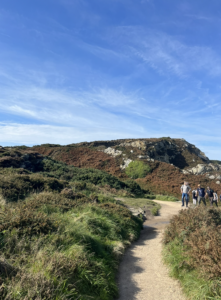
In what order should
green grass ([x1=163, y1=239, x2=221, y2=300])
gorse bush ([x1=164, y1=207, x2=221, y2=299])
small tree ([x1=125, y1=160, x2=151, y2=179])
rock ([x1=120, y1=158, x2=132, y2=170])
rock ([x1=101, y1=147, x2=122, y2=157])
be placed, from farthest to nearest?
1. rock ([x1=101, y1=147, x2=122, y2=157])
2. rock ([x1=120, y1=158, x2=132, y2=170])
3. small tree ([x1=125, y1=160, x2=151, y2=179])
4. gorse bush ([x1=164, y1=207, x2=221, y2=299])
5. green grass ([x1=163, y1=239, x2=221, y2=300])

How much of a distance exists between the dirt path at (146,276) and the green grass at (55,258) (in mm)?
313

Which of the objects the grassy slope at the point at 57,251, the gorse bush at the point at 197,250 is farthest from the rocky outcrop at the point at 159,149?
the gorse bush at the point at 197,250

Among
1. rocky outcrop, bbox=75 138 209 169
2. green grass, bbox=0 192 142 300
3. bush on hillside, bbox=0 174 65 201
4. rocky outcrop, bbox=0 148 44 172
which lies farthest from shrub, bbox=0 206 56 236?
rocky outcrop, bbox=75 138 209 169

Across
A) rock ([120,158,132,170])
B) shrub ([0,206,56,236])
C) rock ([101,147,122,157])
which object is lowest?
shrub ([0,206,56,236])

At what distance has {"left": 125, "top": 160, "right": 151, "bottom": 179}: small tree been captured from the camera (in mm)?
33000

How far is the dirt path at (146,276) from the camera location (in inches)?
195

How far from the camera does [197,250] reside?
5348 mm

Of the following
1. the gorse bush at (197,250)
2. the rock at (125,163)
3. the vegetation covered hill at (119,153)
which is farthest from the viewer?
the vegetation covered hill at (119,153)

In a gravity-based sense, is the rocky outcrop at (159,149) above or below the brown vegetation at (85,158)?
above

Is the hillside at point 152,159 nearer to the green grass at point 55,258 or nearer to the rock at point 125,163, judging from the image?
the rock at point 125,163

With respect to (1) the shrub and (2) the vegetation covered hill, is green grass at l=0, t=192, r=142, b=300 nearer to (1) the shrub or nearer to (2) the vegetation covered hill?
(1) the shrub

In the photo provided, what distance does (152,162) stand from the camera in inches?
1407

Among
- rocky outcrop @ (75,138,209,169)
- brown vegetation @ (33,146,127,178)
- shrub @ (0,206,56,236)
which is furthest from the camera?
rocky outcrop @ (75,138,209,169)

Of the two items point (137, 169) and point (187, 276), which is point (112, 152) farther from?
point (187, 276)
